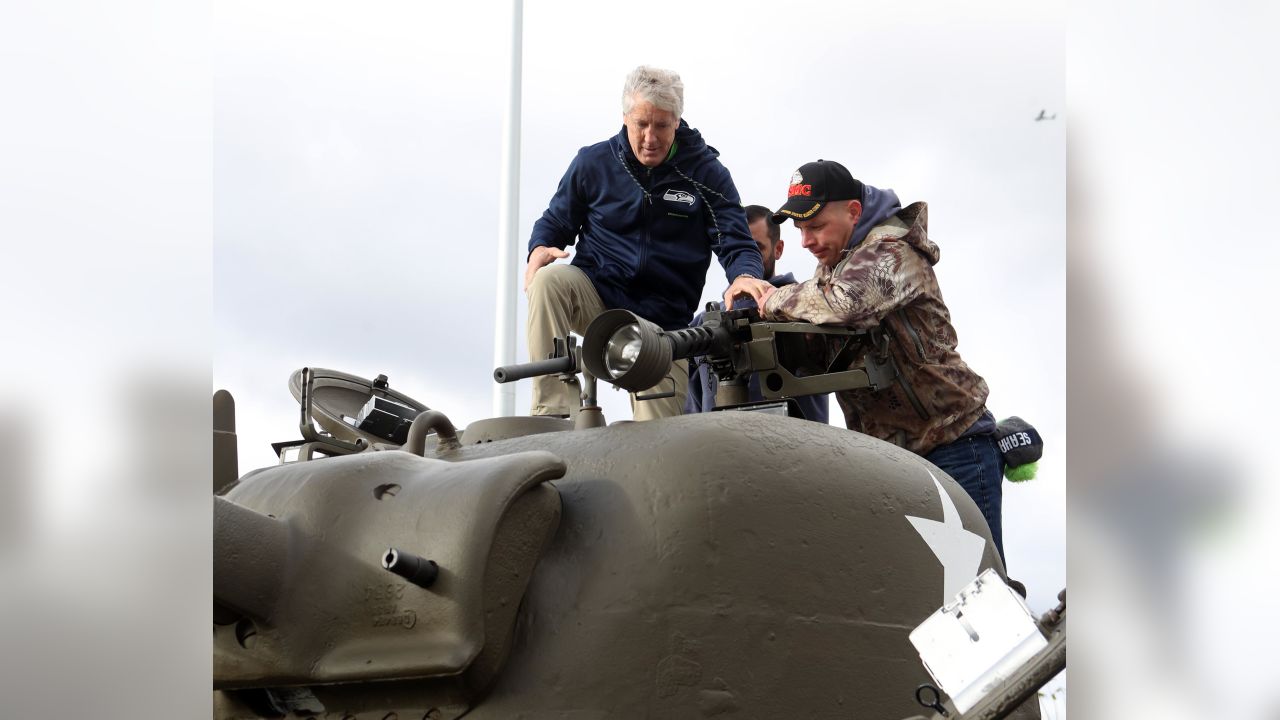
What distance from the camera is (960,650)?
2578mm

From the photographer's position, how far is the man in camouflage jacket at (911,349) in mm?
4539

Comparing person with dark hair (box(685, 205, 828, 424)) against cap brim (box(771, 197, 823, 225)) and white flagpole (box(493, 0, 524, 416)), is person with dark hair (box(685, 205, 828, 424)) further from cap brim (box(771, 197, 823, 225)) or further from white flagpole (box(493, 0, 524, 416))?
white flagpole (box(493, 0, 524, 416))

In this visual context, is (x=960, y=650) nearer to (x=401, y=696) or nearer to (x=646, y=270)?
(x=401, y=696)

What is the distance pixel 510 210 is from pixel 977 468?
516cm

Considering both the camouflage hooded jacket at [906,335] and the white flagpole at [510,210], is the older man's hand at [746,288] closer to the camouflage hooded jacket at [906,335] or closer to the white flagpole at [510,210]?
A: the camouflage hooded jacket at [906,335]

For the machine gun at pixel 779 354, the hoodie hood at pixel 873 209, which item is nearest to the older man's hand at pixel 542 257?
the machine gun at pixel 779 354

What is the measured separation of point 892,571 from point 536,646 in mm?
1008

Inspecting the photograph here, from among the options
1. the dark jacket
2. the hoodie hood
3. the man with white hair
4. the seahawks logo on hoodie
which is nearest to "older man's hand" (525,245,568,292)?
the man with white hair

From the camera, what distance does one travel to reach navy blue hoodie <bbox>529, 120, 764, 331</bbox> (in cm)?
527

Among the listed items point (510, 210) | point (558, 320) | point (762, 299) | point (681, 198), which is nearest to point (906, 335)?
point (762, 299)

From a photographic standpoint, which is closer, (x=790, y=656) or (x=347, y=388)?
(x=790, y=656)

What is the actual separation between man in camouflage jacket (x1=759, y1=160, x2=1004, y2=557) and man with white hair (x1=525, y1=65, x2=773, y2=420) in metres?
0.62

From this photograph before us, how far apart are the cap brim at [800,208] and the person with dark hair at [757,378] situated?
0.19 metres
